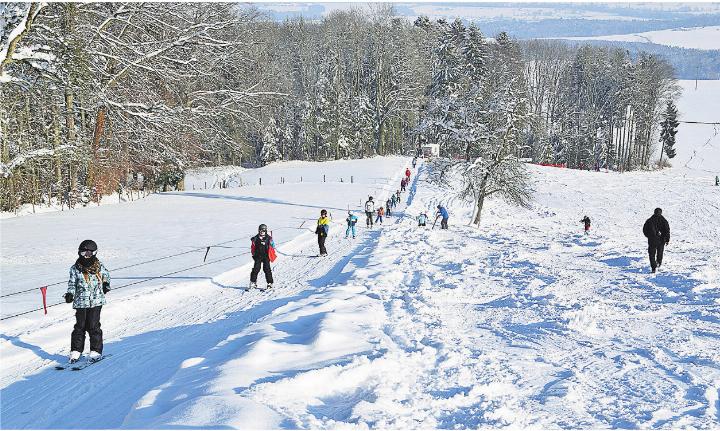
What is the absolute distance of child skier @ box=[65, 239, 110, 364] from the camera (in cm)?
782

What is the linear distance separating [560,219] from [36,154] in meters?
29.4

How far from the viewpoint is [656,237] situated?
12336 mm

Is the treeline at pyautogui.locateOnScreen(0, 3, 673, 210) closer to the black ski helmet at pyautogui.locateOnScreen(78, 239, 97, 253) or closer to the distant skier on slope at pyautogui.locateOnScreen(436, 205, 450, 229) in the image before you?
the distant skier on slope at pyautogui.locateOnScreen(436, 205, 450, 229)

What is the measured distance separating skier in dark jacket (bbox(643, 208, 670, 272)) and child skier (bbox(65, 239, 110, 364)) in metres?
10.7

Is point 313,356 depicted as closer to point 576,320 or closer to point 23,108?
point 576,320

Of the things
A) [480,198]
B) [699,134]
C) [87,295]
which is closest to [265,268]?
[87,295]

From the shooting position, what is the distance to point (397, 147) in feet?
265

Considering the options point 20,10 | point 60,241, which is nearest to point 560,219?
point 60,241

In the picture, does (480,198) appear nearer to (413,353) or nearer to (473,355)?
(473,355)

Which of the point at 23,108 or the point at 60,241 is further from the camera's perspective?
the point at 23,108

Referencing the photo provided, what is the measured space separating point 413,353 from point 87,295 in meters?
4.57

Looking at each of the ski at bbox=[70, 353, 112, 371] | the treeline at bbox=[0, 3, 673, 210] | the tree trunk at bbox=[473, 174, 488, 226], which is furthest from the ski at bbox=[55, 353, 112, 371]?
the tree trunk at bbox=[473, 174, 488, 226]

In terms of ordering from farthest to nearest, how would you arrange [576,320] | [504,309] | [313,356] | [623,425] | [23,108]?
[23,108]
[504,309]
[576,320]
[313,356]
[623,425]

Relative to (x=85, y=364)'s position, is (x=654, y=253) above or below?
above
